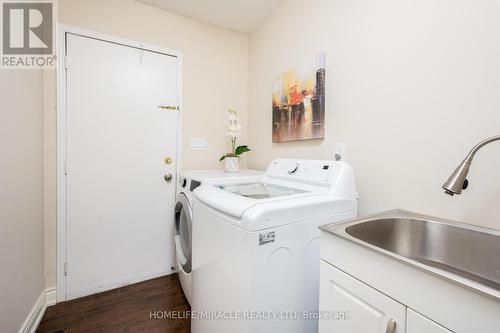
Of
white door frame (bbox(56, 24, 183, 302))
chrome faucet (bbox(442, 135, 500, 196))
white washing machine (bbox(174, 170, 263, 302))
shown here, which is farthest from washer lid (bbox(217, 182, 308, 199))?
white door frame (bbox(56, 24, 183, 302))

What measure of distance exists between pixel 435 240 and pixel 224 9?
246 cm

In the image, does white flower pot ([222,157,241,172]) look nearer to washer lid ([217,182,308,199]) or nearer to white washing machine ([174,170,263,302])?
white washing machine ([174,170,263,302])

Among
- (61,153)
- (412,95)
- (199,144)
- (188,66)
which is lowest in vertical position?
(61,153)

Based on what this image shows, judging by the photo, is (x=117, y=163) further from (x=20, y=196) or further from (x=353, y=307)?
(x=353, y=307)

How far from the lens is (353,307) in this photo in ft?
2.64

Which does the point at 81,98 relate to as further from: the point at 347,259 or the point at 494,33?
the point at 494,33

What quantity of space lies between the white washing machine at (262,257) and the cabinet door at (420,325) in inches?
17.9

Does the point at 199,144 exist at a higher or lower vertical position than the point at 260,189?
higher

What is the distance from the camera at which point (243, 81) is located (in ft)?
8.72

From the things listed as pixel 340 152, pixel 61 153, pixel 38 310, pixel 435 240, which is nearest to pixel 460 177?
pixel 435 240

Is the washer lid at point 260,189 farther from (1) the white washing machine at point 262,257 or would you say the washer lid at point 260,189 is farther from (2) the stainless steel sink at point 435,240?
(2) the stainless steel sink at point 435,240

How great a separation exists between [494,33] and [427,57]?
23cm

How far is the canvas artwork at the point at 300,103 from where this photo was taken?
5.38 feet

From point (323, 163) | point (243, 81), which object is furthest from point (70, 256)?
point (243, 81)
